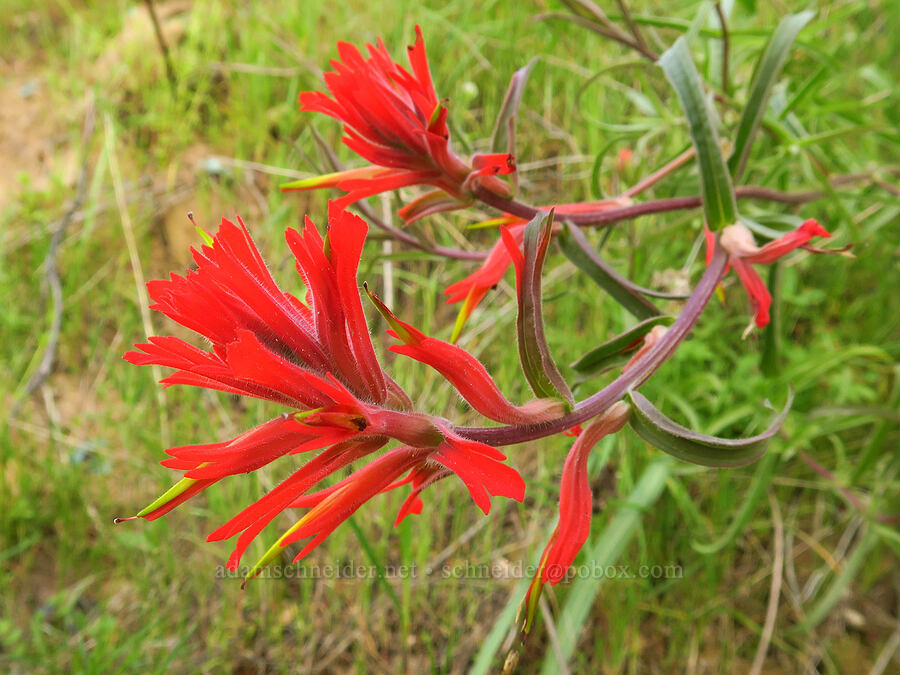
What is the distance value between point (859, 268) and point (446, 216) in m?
0.91

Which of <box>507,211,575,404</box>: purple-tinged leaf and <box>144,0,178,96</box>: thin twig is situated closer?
<box>507,211,575,404</box>: purple-tinged leaf

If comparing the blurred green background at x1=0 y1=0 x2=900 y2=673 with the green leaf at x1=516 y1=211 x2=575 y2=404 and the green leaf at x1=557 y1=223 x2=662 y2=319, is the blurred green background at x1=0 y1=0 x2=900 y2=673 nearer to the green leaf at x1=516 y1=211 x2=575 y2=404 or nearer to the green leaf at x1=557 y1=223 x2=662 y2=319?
the green leaf at x1=557 y1=223 x2=662 y2=319

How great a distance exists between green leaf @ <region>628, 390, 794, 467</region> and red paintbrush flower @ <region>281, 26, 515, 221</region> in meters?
0.26

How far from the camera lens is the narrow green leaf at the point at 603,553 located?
110 cm

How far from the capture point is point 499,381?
138cm

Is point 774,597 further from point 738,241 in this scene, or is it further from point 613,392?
point 613,392

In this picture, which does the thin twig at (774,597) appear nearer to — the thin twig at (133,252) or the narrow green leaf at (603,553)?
the narrow green leaf at (603,553)

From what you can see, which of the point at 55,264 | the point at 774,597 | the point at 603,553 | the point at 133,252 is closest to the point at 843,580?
the point at 774,597

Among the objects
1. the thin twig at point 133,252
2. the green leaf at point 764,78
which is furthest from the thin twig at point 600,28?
the thin twig at point 133,252

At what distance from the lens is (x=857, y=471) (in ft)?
3.65

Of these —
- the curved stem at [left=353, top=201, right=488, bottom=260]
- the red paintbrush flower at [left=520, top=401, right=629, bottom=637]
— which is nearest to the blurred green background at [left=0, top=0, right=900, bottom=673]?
the curved stem at [left=353, top=201, right=488, bottom=260]

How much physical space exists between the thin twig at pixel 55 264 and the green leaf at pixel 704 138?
1.57 metres

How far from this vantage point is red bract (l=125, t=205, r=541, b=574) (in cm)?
42

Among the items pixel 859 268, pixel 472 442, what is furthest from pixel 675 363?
pixel 472 442
